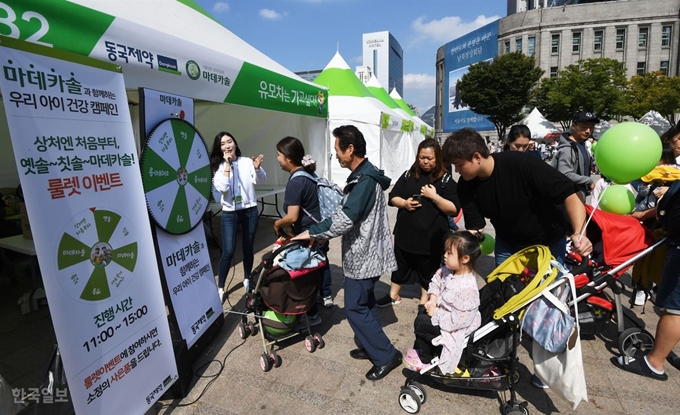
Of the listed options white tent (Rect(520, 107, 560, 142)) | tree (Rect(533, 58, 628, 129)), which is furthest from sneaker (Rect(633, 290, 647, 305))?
tree (Rect(533, 58, 628, 129))

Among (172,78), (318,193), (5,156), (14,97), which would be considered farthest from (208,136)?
(14,97)

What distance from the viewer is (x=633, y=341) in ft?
8.61

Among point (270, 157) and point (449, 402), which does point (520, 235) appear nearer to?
point (449, 402)

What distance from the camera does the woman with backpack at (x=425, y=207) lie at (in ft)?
10.2

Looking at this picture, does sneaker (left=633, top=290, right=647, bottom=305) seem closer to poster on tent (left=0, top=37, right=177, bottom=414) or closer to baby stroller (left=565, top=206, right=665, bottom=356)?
baby stroller (left=565, top=206, right=665, bottom=356)

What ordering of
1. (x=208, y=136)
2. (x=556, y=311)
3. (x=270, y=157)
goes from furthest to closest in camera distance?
(x=270, y=157), (x=208, y=136), (x=556, y=311)

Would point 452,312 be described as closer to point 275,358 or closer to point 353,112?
point 275,358

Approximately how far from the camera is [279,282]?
2598mm

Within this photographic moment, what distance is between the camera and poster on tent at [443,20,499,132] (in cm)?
4144

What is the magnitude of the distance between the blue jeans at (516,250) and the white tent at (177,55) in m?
3.31

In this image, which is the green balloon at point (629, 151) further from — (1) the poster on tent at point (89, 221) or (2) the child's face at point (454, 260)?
(1) the poster on tent at point (89, 221)

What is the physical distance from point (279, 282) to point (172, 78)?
7.66 ft

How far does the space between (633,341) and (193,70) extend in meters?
4.58

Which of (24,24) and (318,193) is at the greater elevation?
(24,24)
